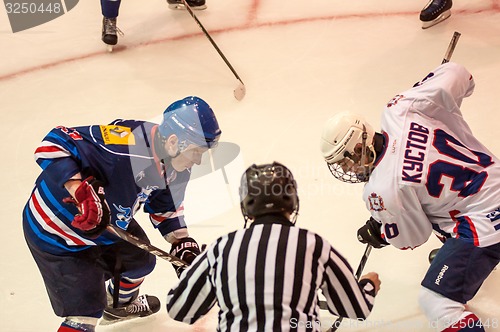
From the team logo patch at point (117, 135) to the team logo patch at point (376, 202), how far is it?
83 centimetres

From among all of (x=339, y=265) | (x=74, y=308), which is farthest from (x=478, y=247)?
(x=74, y=308)

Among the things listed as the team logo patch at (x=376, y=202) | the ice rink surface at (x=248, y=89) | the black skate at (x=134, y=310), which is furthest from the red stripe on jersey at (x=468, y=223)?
the black skate at (x=134, y=310)

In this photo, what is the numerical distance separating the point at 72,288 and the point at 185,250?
425mm

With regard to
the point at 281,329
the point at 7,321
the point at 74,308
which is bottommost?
the point at 7,321

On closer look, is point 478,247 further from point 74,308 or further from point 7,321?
point 7,321

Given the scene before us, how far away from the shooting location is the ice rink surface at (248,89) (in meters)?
3.07

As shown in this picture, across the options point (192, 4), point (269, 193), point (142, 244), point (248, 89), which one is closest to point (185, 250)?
point (142, 244)

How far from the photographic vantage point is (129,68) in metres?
4.35

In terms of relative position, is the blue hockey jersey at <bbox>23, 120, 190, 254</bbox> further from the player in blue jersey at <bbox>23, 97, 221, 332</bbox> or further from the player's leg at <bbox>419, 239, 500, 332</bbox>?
the player's leg at <bbox>419, 239, 500, 332</bbox>

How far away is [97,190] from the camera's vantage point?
2275mm

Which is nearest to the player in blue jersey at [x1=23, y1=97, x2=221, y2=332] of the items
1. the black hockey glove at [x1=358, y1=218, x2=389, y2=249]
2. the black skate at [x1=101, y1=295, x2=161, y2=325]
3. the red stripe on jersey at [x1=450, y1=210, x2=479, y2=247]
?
the black skate at [x1=101, y1=295, x2=161, y2=325]

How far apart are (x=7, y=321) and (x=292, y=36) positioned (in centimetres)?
242

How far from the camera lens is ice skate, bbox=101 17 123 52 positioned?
4449mm

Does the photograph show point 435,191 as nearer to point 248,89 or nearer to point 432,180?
point 432,180
